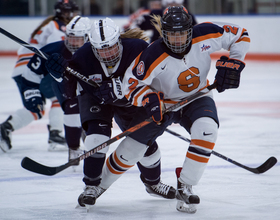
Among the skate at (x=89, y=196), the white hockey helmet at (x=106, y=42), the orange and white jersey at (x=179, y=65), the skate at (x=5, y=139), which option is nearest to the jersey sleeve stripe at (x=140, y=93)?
the orange and white jersey at (x=179, y=65)

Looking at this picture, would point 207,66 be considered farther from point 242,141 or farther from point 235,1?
point 235,1

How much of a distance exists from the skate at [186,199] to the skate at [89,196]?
395mm

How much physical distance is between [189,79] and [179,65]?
93 millimetres

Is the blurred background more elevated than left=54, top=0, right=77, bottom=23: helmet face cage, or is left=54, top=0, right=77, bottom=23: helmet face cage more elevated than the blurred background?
left=54, top=0, right=77, bottom=23: helmet face cage

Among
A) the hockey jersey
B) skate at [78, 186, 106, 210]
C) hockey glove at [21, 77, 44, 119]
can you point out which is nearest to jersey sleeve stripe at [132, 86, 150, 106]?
skate at [78, 186, 106, 210]

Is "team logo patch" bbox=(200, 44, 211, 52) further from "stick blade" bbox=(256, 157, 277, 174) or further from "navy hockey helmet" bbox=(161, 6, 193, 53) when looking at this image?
"stick blade" bbox=(256, 157, 277, 174)

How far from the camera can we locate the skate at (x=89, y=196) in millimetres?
2078

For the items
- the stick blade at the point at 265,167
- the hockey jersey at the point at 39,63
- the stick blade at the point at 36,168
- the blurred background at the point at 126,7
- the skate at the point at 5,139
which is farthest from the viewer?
the blurred background at the point at 126,7

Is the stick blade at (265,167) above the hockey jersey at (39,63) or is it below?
below

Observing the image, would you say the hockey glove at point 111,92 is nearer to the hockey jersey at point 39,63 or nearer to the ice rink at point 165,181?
the ice rink at point 165,181

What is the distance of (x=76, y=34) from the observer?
2820 millimetres

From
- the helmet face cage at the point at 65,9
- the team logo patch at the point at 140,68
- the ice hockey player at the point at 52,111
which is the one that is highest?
the helmet face cage at the point at 65,9

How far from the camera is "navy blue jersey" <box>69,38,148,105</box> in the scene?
7.46ft

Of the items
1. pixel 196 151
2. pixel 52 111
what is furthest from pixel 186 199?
pixel 52 111
